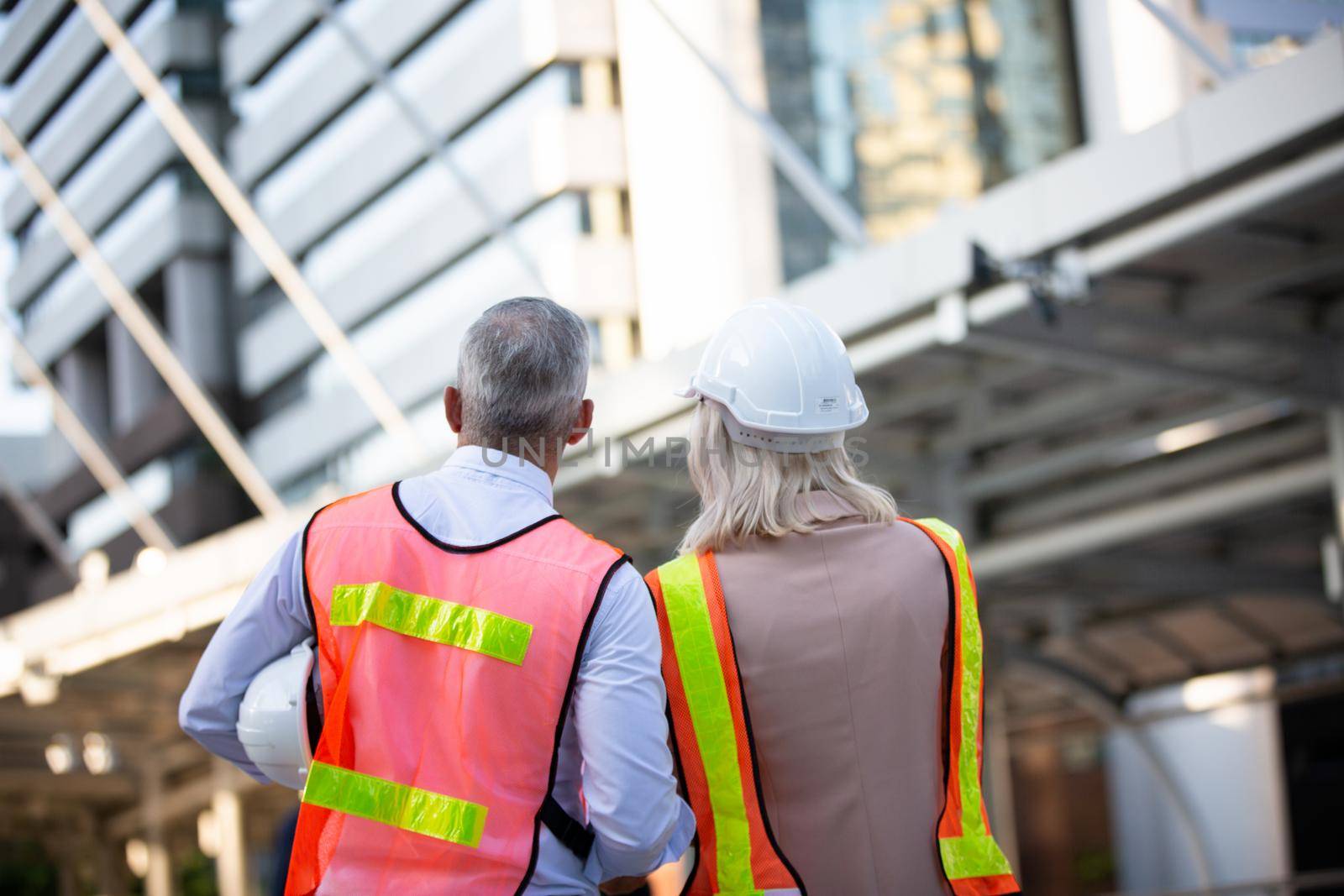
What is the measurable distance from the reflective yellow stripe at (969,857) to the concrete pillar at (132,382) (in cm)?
6090

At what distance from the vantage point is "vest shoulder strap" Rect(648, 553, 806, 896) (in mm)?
2359

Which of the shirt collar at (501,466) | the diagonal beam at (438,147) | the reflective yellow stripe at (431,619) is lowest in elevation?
the reflective yellow stripe at (431,619)

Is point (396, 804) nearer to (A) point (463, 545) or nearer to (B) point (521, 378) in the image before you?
(A) point (463, 545)

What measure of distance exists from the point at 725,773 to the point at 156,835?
25900mm

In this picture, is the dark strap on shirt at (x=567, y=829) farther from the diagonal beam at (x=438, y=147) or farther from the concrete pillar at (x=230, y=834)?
the concrete pillar at (x=230, y=834)

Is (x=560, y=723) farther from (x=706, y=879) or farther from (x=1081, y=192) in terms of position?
(x=1081, y=192)

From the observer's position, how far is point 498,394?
7.72 feet

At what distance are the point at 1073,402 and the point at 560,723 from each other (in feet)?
34.3

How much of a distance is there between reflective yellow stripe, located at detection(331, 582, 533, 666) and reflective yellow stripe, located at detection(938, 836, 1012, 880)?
0.72 meters

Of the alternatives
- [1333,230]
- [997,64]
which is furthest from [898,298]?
[997,64]

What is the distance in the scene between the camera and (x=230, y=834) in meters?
24.2

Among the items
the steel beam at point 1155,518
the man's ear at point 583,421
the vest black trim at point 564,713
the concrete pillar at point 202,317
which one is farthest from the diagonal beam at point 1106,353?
the concrete pillar at point 202,317

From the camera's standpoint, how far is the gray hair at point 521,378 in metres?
2.35

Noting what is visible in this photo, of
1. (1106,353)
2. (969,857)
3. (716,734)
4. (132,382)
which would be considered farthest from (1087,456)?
(132,382)
